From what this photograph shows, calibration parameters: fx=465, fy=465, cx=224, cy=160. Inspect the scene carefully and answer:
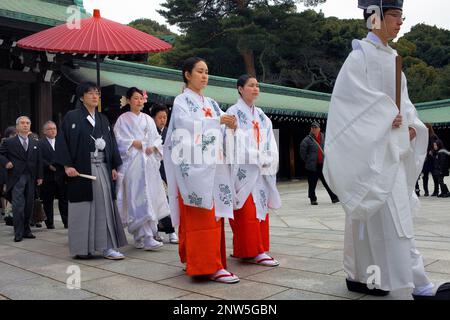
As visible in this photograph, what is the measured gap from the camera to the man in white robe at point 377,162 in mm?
2893

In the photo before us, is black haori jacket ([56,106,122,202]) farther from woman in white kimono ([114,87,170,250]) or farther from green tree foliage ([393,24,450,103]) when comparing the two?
green tree foliage ([393,24,450,103])

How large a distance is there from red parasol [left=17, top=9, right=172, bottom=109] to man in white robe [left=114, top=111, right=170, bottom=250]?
0.86m

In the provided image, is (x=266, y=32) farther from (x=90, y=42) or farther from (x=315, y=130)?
(x=90, y=42)

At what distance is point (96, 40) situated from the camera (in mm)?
5887

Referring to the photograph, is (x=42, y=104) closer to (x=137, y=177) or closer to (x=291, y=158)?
(x=137, y=177)

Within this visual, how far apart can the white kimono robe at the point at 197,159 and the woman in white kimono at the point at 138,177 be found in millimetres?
1492

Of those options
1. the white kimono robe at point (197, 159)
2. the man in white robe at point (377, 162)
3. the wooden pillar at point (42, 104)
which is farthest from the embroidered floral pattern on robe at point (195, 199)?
the wooden pillar at point (42, 104)

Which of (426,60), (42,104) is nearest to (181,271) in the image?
(42,104)

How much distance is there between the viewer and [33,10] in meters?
9.83

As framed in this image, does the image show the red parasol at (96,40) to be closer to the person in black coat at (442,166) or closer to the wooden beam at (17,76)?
the wooden beam at (17,76)

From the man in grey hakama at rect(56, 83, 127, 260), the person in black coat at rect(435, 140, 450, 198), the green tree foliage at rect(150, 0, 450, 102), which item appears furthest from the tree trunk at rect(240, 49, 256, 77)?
the man in grey hakama at rect(56, 83, 127, 260)

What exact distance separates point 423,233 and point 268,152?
2701mm

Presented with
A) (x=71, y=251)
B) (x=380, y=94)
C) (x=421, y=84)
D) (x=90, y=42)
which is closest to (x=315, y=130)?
(x=90, y=42)

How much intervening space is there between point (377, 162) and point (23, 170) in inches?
210
